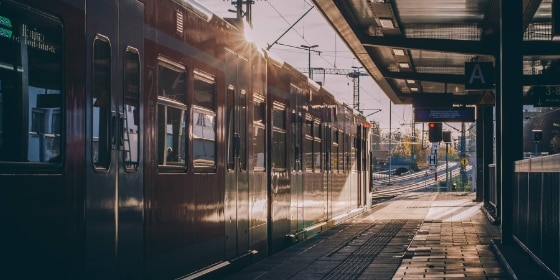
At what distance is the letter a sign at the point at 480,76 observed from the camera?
19781 mm

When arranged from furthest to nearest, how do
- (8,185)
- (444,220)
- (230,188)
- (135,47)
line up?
(444,220), (230,188), (135,47), (8,185)

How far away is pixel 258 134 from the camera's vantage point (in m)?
12.9

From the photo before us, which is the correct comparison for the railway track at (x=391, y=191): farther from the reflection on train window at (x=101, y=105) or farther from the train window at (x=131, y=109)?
the reflection on train window at (x=101, y=105)

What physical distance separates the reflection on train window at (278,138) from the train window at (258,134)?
2.40 ft

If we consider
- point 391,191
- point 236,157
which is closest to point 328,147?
point 236,157

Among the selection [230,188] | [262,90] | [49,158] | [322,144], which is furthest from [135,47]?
[322,144]

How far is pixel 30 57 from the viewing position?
222 inches

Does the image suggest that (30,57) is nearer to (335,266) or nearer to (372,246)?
(335,266)

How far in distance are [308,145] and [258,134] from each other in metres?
4.74

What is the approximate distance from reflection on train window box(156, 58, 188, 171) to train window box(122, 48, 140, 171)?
59cm

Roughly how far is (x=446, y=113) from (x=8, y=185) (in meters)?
25.8

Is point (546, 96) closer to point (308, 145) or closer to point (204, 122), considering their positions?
point (308, 145)

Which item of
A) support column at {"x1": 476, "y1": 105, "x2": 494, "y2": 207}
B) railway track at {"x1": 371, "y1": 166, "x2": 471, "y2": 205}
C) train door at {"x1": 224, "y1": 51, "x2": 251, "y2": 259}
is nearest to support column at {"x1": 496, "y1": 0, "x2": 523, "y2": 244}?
train door at {"x1": 224, "y1": 51, "x2": 251, "y2": 259}

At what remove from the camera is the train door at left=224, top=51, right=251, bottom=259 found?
35.7 feet
